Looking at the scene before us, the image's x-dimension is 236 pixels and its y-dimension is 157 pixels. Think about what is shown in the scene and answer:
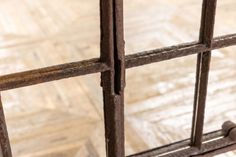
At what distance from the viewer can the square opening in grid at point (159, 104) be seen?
1.31 metres

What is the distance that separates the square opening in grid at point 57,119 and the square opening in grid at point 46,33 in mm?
149

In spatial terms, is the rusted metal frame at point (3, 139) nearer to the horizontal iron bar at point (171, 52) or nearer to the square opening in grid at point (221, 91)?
the horizontal iron bar at point (171, 52)

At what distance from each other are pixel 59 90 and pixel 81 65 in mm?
768

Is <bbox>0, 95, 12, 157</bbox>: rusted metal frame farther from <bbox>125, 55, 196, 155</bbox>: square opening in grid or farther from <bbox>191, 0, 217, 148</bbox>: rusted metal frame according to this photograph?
<bbox>125, 55, 196, 155</bbox>: square opening in grid

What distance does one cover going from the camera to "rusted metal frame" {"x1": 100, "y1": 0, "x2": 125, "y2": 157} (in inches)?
29.3

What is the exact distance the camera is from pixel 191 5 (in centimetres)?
208

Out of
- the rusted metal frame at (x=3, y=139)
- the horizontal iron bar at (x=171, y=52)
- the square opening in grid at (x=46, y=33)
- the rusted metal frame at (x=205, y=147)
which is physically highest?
the horizontal iron bar at (x=171, y=52)

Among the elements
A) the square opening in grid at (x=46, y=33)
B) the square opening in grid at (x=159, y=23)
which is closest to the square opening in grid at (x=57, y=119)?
the square opening in grid at (x=46, y=33)

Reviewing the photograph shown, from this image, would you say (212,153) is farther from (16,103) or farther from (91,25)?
(91,25)

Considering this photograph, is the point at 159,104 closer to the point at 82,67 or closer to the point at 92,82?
the point at 92,82

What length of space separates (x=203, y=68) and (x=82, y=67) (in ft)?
0.84

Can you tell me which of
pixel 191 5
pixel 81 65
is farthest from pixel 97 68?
pixel 191 5

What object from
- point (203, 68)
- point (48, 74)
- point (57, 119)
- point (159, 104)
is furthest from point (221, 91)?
point (48, 74)

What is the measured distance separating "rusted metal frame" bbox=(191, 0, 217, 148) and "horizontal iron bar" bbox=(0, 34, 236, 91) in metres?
0.02
